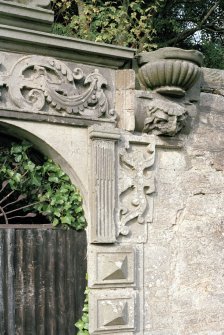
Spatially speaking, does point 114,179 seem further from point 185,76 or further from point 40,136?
point 185,76

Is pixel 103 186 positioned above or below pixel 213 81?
below

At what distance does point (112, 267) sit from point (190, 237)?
2.93 feet

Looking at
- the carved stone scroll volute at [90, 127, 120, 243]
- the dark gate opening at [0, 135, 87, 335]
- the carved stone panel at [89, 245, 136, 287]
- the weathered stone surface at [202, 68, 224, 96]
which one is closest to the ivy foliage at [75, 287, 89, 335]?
the dark gate opening at [0, 135, 87, 335]

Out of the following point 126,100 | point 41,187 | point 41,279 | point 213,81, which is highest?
point 213,81

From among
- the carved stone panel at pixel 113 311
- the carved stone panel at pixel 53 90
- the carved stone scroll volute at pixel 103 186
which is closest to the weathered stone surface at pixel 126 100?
the carved stone panel at pixel 53 90

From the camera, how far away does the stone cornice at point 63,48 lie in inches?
179

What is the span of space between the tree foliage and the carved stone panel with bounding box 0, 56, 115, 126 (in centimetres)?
189

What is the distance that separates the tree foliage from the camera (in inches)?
274

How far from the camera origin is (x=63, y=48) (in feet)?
15.7

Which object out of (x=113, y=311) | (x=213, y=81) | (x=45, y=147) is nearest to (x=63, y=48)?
(x=45, y=147)

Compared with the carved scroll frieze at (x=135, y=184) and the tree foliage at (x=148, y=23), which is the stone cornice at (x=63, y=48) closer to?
the carved scroll frieze at (x=135, y=184)

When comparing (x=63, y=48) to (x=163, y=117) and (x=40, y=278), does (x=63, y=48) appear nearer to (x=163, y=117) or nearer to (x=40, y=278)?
(x=163, y=117)

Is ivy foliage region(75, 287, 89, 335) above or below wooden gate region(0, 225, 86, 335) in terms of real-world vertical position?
below

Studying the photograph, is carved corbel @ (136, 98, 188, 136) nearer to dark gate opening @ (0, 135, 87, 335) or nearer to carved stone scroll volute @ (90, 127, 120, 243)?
carved stone scroll volute @ (90, 127, 120, 243)
